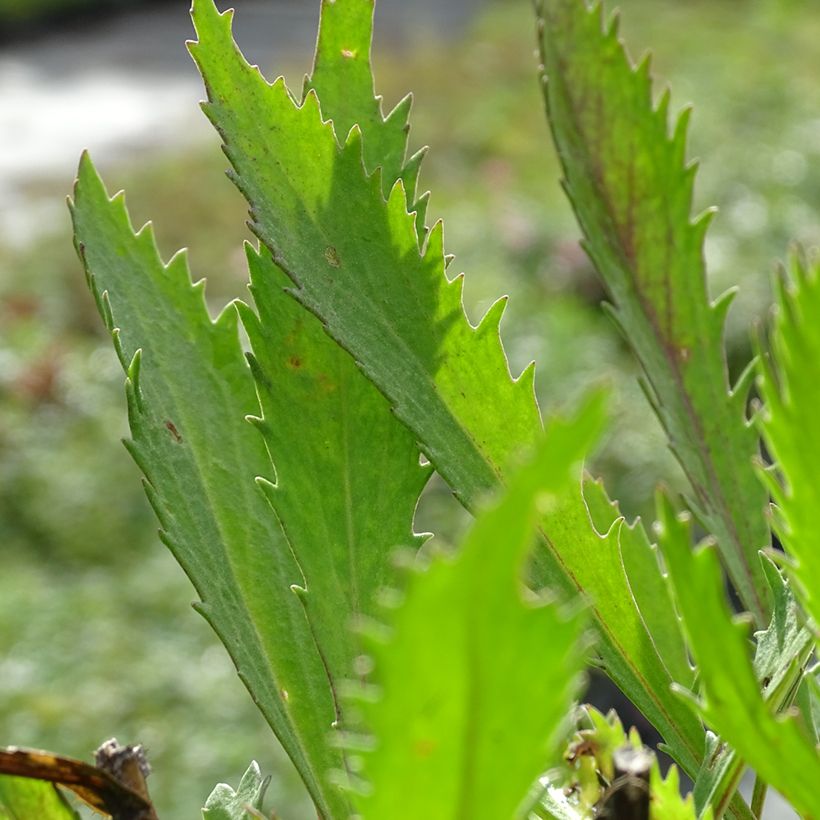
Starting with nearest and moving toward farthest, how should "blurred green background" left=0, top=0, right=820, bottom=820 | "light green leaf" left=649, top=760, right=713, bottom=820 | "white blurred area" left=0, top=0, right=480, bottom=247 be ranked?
"light green leaf" left=649, top=760, right=713, bottom=820 < "blurred green background" left=0, top=0, right=820, bottom=820 < "white blurred area" left=0, top=0, right=480, bottom=247

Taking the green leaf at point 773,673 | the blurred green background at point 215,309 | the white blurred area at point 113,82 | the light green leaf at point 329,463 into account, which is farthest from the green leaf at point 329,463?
the white blurred area at point 113,82

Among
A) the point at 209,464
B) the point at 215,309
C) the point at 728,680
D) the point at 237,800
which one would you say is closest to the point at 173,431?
the point at 209,464

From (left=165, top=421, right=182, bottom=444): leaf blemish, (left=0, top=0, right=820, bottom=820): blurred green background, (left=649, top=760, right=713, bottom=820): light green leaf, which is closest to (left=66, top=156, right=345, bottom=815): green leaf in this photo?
(left=165, top=421, right=182, bottom=444): leaf blemish

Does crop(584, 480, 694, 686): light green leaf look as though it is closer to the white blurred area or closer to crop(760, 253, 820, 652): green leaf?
crop(760, 253, 820, 652): green leaf

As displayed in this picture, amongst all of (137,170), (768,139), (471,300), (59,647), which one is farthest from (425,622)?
(137,170)

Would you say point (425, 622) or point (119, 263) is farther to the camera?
point (119, 263)

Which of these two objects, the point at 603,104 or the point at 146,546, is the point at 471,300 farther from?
the point at 603,104

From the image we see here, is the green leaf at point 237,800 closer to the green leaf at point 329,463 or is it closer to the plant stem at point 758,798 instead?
the green leaf at point 329,463
